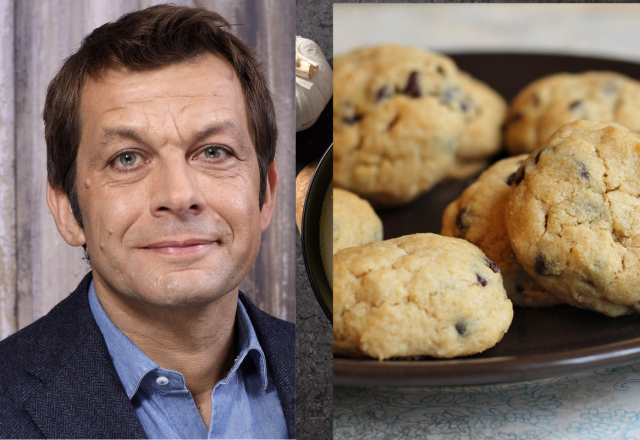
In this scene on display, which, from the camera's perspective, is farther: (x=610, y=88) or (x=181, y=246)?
(x=610, y=88)

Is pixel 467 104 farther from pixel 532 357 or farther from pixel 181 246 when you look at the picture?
pixel 181 246

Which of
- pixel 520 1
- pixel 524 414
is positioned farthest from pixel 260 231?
pixel 520 1

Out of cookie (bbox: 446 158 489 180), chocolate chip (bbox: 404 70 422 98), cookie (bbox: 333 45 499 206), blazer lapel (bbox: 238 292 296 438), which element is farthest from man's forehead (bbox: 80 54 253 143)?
cookie (bbox: 446 158 489 180)

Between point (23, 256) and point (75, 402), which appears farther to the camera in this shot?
point (23, 256)

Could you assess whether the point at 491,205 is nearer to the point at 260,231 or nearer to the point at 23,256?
the point at 260,231

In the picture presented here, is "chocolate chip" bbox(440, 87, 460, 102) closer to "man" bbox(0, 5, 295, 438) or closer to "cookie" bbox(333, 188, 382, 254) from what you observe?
"cookie" bbox(333, 188, 382, 254)

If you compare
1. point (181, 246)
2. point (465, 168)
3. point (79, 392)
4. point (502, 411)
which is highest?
point (181, 246)

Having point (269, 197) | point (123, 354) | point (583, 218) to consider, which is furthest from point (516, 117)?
point (123, 354)
